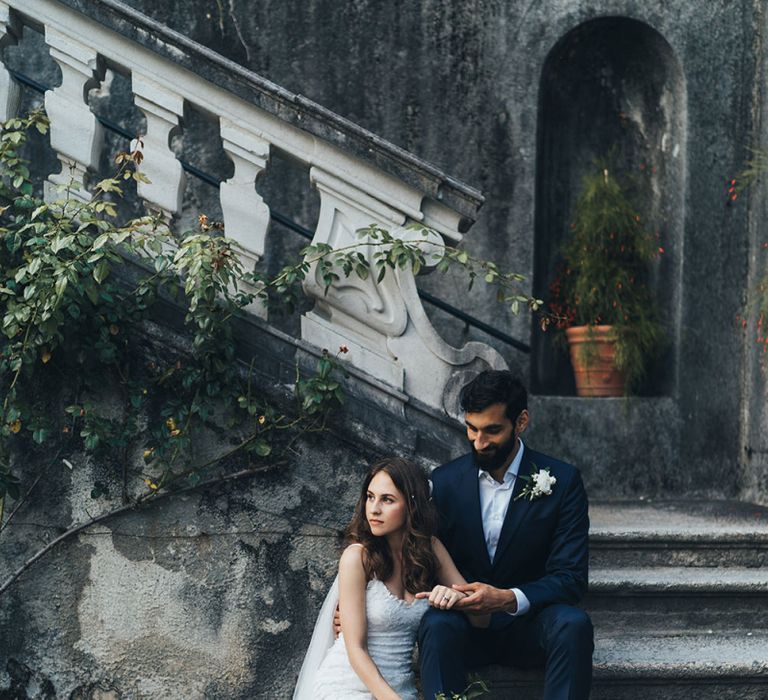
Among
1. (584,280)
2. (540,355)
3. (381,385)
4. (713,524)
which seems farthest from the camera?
(540,355)

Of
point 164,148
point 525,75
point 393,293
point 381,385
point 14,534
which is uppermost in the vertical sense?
point 525,75

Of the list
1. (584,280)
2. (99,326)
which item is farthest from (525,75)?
(99,326)

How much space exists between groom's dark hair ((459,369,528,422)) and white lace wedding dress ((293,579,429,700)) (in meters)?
0.70

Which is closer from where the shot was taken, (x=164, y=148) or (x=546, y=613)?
(x=546, y=613)

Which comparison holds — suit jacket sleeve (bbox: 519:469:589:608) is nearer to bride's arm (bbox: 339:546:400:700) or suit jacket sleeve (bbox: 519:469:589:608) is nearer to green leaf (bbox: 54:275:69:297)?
bride's arm (bbox: 339:546:400:700)

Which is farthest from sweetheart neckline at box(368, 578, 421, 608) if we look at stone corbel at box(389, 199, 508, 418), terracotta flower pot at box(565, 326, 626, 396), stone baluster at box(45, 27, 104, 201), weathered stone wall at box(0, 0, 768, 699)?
terracotta flower pot at box(565, 326, 626, 396)

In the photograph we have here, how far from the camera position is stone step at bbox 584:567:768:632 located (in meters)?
4.46

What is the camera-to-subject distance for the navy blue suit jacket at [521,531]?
13.1ft

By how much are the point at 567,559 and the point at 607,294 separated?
282 cm

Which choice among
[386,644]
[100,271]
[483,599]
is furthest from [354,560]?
[100,271]

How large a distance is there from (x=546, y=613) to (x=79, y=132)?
2.52 m

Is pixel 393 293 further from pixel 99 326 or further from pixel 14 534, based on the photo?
pixel 14 534

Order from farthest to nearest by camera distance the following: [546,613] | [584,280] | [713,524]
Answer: [584,280], [713,524], [546,613]

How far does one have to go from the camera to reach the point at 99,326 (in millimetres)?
4105
